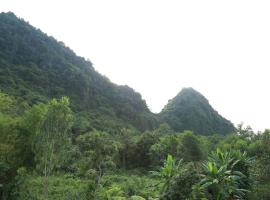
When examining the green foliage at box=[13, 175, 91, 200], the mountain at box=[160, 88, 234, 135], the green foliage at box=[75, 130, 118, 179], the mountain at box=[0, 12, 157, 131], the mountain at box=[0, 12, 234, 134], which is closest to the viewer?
the green foliage at box=[13, 175, 91, 200]

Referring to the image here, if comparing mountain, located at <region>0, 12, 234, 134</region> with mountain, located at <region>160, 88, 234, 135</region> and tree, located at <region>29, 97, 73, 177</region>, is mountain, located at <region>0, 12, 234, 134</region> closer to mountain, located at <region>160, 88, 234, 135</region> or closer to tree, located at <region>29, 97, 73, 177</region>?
mountain, located at <region>160, 88, 234, 135</region>

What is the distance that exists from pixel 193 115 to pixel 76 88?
35606 millimetres

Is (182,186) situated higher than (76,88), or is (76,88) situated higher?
(76,88)

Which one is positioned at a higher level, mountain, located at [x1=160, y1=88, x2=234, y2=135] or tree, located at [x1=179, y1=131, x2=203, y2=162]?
mountain, located at [x1=160, y1=88, x2=234, y2=135]

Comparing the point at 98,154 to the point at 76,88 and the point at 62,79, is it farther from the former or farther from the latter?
the point at 62,79

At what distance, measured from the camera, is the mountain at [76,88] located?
60.2 meters

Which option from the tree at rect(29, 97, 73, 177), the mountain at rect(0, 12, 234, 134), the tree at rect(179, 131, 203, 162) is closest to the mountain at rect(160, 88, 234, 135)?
the mountain at rect(0, 12, 234, 134)

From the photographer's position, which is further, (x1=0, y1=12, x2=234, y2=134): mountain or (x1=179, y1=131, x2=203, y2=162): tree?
(x1=0, y1=12, x2=234, y2=134): mountain

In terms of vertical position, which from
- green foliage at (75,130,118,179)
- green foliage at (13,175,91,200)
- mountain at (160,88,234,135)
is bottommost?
green foliage at (13,175,91,200)

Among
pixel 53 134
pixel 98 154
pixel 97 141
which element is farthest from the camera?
pixel 97 141

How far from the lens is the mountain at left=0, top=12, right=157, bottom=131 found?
204 ft

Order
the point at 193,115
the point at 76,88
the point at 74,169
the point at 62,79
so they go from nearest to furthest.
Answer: the point at 74,169
the point at 62,79
the point at 76,88
the point at 193,115

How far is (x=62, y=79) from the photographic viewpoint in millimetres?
71375

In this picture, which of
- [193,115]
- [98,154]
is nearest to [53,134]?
[98,154]
